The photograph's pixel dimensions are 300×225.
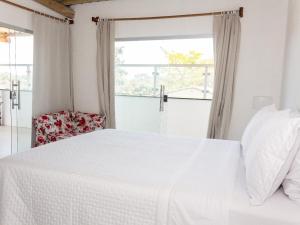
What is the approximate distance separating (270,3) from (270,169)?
281cm

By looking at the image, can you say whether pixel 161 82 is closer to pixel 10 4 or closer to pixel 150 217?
pixel 10 4

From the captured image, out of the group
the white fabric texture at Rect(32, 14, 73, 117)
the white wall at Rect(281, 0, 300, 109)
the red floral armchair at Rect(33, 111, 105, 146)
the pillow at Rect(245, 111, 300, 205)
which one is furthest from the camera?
the white fabric texture at Rect(32, 14, 73, 117)

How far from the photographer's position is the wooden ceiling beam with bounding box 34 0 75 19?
3776mm

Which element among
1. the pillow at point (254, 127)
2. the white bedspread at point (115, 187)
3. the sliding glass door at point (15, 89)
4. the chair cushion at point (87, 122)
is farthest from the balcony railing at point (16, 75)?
the pillow at point (254, 127)

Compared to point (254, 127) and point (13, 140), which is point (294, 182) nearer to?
point (254, 127)

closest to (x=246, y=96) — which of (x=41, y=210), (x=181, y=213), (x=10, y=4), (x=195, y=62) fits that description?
(x=195, y=62)

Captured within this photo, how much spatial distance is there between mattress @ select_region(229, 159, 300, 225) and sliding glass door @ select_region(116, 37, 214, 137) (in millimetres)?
2704

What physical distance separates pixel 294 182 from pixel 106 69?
3.25m

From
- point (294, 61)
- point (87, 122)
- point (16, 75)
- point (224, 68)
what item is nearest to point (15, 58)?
point (16, 75)

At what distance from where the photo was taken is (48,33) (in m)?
3.87

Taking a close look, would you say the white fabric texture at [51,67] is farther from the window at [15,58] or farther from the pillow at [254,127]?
the pillow at [254,127]

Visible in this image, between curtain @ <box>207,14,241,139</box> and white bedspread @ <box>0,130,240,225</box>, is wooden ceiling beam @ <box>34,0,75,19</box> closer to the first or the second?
curtain @ <box>207,14,241,139</box>

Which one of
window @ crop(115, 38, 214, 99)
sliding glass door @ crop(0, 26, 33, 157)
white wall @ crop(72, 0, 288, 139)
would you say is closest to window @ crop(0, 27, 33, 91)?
sliding glass door @ crop(0, 26, 33, 157)

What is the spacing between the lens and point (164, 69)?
4141 millimetres
